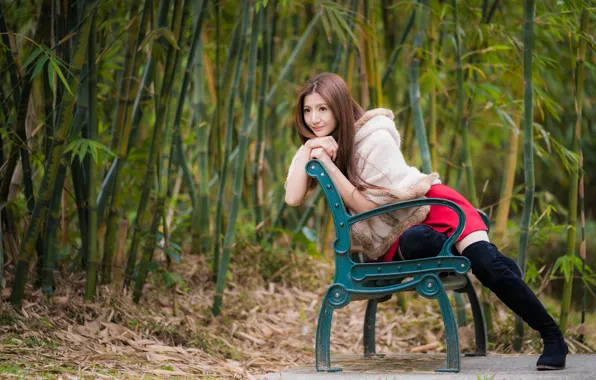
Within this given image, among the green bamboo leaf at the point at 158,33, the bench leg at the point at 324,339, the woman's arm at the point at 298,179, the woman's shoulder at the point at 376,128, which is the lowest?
the bench leg at the point at 324,339

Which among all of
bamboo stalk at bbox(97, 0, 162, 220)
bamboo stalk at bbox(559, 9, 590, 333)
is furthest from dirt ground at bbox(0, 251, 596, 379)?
bamboo stalk at bbox(97, 0, 162, 220)

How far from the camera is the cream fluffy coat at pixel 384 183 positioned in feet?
6.23

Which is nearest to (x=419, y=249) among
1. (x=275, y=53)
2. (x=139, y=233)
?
(x=139, y=233)

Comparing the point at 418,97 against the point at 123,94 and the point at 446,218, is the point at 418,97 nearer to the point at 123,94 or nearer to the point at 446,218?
the point at 446,218

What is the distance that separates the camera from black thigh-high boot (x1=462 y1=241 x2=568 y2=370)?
1.81 meters

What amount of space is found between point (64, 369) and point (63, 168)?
2.20 ft

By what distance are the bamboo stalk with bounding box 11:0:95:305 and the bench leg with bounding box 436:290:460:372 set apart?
122cm

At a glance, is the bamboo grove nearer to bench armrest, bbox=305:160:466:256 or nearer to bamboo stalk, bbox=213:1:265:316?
bamboo stalk, bbox=213:1:265:316

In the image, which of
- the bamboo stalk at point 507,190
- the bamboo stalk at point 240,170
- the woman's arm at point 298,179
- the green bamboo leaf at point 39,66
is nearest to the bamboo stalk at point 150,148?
the bamboo stalk at point 240,170

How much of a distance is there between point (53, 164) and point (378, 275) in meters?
1.06

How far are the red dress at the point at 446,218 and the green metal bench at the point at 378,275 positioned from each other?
9cm

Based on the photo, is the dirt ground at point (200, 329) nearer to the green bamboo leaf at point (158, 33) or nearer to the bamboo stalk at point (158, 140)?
the bamboo stalk at point (158, 140)

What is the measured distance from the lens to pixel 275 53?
12.8 feet

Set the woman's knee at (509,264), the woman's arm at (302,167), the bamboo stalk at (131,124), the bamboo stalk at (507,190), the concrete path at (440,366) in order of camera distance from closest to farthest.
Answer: the concrete path at (440,366) < the woman's knee at (509,264) < the woman's arm at (302,167) < the bamboo stalk at (131,124) < the bamboo stalk at (507,190)
